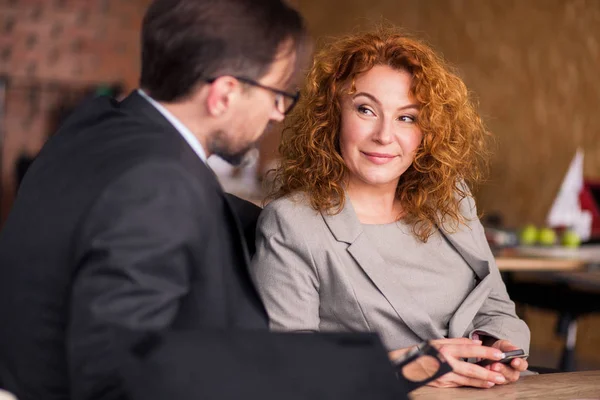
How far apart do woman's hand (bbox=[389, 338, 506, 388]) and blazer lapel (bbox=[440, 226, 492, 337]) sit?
17 centimetres

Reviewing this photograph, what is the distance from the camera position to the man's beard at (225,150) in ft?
4.04

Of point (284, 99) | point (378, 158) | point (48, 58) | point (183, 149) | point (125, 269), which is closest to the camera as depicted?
point (125, 269)

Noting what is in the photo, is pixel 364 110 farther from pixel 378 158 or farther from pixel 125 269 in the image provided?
pixel 125 269

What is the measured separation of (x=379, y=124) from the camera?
1.84m

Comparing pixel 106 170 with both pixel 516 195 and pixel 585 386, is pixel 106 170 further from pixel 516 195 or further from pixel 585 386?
pixel 516 195

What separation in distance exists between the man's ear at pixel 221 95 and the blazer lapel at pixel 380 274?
0.64m

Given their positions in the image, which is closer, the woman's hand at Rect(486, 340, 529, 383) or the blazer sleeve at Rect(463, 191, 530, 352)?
the woman's hand at Rect(486, 340, 529, 383)

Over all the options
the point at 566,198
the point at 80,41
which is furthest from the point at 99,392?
the point at 80,41

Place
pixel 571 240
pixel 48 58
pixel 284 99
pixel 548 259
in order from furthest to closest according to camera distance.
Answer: pixel 48 58
pixel 571 240
pixel 548 259
pixel 284 99

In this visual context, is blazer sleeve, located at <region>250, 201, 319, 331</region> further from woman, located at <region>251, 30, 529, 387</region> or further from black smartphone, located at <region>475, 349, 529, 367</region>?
black smartphone, located at <region>475, 349, 529, 367</region>

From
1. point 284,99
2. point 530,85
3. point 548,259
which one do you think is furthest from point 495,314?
point 530,85

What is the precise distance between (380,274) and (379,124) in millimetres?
335

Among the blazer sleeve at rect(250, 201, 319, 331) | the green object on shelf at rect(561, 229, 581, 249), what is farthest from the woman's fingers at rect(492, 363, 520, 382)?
the green object on shelf at rect(561, 229, 581, 249)

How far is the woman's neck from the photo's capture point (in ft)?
6.30
